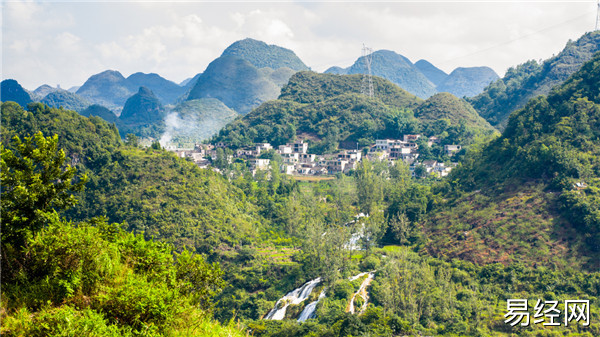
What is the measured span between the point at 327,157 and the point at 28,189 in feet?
137

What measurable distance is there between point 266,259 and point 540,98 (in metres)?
20.5

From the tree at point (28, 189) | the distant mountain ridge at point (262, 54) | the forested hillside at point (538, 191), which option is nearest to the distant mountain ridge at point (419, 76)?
the distant mountain ridge at point (262, 54)

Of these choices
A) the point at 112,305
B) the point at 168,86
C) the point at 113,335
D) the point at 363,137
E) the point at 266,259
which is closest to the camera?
the point at 113,335

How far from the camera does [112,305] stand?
16.4 ft

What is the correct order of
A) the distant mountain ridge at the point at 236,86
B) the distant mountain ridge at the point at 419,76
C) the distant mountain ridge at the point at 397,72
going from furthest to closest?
the distant mountain ridge at the point at 419,76 → the distant mountain ridge at the point at 397,72 → the distant mountain ridge at the point at 236,86

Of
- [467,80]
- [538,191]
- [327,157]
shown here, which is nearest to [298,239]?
[538,191]

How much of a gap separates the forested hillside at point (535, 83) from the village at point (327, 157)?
50.9 ft

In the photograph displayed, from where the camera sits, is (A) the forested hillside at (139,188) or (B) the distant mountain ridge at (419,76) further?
(B) the distant mountain ridge at (419,76)

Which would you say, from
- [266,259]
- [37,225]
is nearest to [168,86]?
[266,259]

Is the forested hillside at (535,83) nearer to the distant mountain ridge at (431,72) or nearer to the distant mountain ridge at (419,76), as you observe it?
the distant mountain ridge at (419,76)

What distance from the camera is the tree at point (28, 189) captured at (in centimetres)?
554

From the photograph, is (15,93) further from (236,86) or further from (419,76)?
(419,76)

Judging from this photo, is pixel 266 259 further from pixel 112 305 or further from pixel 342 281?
pixel 112 305

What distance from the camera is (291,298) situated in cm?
1986
